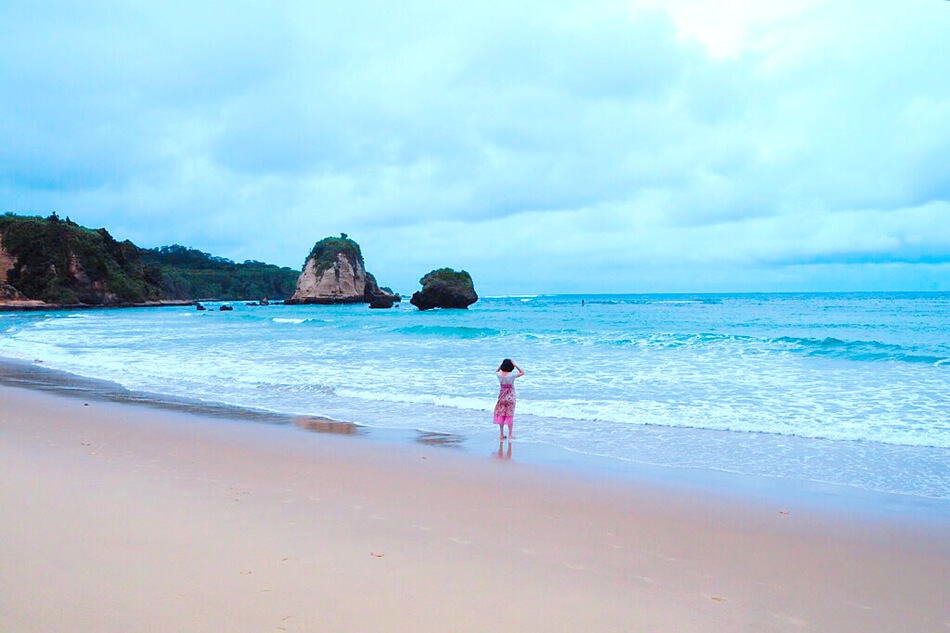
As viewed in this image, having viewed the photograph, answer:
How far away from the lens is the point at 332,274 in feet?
316

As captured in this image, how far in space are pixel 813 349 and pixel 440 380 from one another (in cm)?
1432

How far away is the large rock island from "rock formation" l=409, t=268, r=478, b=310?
3304 cm

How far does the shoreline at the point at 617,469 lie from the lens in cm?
602

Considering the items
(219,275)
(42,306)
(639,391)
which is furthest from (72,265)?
(639,391)

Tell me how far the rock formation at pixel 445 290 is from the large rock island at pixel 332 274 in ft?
108

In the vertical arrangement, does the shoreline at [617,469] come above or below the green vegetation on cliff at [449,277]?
below

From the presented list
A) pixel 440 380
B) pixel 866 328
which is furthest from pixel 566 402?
pixel 866 328

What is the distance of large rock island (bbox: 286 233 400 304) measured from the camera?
9656 cm

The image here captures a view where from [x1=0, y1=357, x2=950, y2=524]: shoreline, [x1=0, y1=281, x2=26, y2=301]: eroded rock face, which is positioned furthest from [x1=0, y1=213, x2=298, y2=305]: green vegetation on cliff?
[x1=0, y1=357, x2=950, y2=524]: shoreline

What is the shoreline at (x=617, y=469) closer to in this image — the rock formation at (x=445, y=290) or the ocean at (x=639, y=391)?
the ocean at (x=639, y=391)

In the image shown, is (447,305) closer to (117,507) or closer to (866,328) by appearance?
(866,328)

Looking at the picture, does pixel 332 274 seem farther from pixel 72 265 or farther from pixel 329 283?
pixel 72 265

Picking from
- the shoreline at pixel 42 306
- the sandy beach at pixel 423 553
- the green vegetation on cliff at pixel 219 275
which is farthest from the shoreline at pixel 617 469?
the green vegetation on cliff at pixel 219 275

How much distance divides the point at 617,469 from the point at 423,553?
3583 mm
